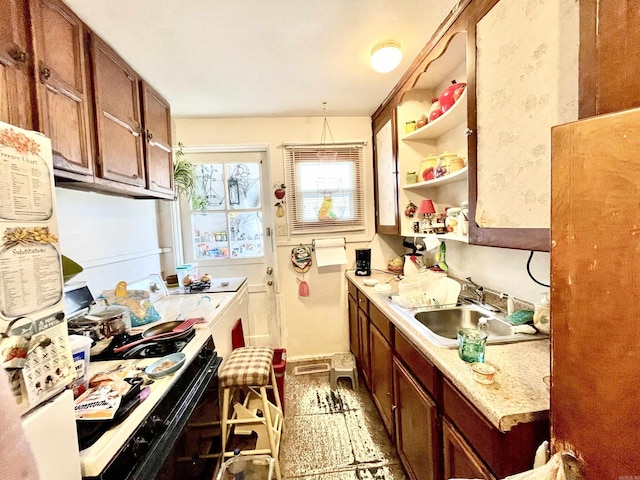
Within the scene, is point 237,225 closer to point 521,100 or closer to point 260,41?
point 260,41

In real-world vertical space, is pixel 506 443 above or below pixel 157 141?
below

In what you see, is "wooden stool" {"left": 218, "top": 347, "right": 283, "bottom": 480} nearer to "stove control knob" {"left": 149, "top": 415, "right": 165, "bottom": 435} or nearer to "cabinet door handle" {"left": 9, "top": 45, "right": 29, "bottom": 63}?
"stove control knob" {"left": 149, "top": 415, "right": 165, "bottom": 435}

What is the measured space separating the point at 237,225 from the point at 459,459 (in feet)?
8.02

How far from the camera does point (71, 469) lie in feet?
1.91

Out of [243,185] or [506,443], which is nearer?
[506,443]

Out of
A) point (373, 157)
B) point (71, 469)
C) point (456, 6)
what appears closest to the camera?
point (71, 469)

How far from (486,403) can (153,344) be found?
49.3 inches

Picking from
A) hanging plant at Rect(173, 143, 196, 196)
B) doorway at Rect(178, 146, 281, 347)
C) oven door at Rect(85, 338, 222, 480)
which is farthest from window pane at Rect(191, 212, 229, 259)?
Answer: oven door at Rect(85, 338, 222, 480)

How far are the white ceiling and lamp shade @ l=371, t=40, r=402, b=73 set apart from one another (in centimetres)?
4

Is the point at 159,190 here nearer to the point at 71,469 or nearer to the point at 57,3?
the point at 57,3

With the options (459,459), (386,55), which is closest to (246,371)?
(459,459)

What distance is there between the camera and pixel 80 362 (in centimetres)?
84

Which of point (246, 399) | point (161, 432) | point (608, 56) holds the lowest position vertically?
point (246, 399)

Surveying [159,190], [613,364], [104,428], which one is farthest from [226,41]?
[613,364]
